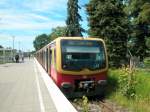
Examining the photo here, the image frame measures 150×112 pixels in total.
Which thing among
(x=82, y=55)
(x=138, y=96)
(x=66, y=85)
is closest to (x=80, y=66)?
(x=82, y=55)

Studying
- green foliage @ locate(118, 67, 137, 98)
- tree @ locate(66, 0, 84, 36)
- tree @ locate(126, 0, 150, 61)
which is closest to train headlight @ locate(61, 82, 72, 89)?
green foliage @ locate(118, 67, 137, 98)

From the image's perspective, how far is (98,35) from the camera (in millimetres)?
43312

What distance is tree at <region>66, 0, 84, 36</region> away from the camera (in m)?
70.1

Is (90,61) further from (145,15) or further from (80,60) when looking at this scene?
(145,15)

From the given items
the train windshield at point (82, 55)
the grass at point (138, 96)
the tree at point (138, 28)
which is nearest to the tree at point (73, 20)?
the tree at point (138, 28)

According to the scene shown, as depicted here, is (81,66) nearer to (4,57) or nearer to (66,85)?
(66,85)

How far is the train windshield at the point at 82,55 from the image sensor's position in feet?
59.8

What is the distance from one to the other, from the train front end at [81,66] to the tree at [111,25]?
22.2m

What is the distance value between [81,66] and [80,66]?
0.05 metres

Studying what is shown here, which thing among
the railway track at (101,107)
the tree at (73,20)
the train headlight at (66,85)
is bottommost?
the railway track at (101,107)

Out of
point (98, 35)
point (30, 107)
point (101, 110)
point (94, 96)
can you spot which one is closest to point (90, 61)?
point (94, 96)

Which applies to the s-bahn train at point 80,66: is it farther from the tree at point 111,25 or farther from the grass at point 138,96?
the tree at point 111,25

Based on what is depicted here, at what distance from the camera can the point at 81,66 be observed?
18.3 meters

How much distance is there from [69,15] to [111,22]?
98.5 feet
